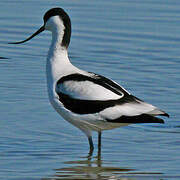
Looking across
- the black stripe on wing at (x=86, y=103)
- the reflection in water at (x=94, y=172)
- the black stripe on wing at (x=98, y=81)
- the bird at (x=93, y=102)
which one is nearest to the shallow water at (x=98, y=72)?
the reflection in water at (x=94, y=172)

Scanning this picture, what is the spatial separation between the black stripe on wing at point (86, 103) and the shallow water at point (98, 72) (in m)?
0.51

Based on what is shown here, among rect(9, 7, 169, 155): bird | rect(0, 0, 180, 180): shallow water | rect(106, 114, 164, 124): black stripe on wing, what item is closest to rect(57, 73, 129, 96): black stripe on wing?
rect(9, 7, 169, 155): bird

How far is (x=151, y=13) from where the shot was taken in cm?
1428

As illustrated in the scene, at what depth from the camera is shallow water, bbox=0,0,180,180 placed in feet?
24.6

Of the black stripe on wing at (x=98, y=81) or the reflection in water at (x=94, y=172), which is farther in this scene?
the black stripe on wing at (x=98, y=81)

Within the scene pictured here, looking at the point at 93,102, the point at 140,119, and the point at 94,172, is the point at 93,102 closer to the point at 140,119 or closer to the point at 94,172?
the point at 140,119

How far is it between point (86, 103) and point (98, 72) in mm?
3437

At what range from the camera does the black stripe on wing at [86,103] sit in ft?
24.8

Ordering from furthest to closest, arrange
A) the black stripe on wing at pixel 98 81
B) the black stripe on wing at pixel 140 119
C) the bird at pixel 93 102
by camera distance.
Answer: the black stripe on wing at pixel 98 81, the bird at pixel 93 102, the black stripe on wing at pixel 140 119

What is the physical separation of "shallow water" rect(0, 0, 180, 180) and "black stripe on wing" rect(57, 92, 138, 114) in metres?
0.51

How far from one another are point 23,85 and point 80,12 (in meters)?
4.35

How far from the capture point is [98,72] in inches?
435

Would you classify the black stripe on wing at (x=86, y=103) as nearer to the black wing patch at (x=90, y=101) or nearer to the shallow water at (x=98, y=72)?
the black wing patch at (x=90, y=101)

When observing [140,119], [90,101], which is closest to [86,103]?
[90,101]
